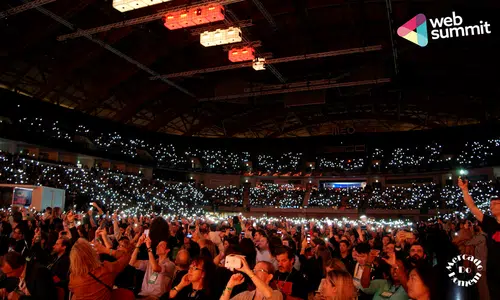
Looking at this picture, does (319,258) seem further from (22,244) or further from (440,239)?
(22,244)

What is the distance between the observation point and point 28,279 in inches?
152

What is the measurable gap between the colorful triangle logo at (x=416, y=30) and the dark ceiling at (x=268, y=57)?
1.14 ft

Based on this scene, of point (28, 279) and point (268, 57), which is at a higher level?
point (268, 57)

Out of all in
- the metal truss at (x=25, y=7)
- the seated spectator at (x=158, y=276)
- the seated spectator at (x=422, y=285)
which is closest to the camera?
the seated spectator at (x=422, y=285)

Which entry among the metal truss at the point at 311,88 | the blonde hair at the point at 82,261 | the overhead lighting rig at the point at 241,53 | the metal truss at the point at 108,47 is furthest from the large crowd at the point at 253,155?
the blonde hair at the point at 82,261

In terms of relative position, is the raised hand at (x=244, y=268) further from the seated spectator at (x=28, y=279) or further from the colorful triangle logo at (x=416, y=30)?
the colorful triangle logo at (x=416, y=30)

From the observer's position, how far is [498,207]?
165 inches

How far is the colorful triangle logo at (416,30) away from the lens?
58.2 ft

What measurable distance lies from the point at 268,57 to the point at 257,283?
18.9 meters

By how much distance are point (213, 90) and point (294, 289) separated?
26.4 metres

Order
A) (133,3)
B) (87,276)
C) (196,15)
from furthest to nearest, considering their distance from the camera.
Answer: (196,15) < (133,3) < (87,276)

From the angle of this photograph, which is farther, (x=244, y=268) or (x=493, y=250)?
(x=493, y=250)

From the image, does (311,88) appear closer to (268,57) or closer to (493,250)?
(268,57)

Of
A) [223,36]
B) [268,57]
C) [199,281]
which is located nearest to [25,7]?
[223,36]
